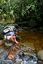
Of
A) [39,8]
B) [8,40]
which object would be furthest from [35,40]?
[39,8]

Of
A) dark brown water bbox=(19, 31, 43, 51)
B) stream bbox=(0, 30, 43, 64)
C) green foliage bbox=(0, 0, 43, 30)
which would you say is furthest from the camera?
green foliage bbox=(0, 0, 43, 30)

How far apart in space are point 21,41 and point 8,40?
0.49 metres

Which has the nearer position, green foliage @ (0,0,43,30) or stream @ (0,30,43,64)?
stream @ (0,30,43,64)

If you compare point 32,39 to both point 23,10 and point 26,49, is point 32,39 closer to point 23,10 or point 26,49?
point 26,49

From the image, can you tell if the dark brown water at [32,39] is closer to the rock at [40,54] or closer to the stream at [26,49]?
the stream at [26,49]

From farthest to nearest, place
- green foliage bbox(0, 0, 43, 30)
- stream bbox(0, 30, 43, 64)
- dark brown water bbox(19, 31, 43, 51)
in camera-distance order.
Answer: green foliage bbox(0, 0, 43, 30) → dark brown water bbox(19, 31, 43, 51) → stream bbox(0, 30, 43, 64)

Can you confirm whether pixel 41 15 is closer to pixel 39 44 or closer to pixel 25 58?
pixel 39 44

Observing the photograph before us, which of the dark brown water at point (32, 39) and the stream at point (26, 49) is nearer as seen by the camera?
the stream at point (26, 49)

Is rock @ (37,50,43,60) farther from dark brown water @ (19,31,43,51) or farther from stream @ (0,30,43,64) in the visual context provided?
dark brown water @ (19,31,43,51)

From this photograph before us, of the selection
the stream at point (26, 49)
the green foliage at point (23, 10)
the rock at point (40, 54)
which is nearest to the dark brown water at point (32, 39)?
the stream at point (26, 49)

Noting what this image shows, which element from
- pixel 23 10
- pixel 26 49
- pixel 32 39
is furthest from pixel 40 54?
pixel 23 10

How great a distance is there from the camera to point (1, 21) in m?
8.40

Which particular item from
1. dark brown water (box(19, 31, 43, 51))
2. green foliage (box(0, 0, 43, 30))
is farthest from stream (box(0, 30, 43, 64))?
green foliage (box(0, 0, 43, 30))

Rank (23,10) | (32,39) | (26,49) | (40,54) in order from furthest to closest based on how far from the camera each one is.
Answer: (23,10)
(32,39)
(26,49)
(40,54)
